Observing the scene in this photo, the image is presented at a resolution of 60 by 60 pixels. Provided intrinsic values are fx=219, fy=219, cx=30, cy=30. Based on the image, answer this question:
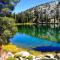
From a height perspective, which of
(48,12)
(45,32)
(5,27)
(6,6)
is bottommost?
(45,32)

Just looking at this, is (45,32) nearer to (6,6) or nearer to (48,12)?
(6,6)

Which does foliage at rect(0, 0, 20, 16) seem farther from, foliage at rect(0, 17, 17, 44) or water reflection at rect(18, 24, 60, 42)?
water reflection at rect(18, 24, 60, 42)

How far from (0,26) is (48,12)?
156ft

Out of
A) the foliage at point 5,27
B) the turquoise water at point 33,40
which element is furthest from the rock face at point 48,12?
the foliage at point 5,27

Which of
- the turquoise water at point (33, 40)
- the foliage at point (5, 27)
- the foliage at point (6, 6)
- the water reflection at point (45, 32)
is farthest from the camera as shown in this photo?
the water reflection at point (45, 32)

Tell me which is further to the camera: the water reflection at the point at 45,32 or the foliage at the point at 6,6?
the water reflection at the point at 45,32

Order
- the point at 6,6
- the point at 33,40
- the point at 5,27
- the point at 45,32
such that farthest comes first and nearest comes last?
the point at 45,32 → the point at 33,40 → the point at 6,6 → the point at 5,27

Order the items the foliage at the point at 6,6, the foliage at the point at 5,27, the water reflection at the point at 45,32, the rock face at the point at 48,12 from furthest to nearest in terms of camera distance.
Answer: the rock face at the point at 48,12 < the water reflection at the point at 45,32 < the foliage at the point at 6,6 < the foliage at the point at 5,27

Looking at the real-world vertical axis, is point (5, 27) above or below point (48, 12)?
below

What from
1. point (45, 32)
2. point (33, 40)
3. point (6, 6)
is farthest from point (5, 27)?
point (45, 32)

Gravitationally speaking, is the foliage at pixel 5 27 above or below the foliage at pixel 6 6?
below

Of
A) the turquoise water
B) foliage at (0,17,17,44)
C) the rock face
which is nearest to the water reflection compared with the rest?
the turquoise water

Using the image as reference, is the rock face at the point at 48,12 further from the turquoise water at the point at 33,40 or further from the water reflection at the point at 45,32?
the turquoise water at the point at 33,40

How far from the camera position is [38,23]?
4950cm
